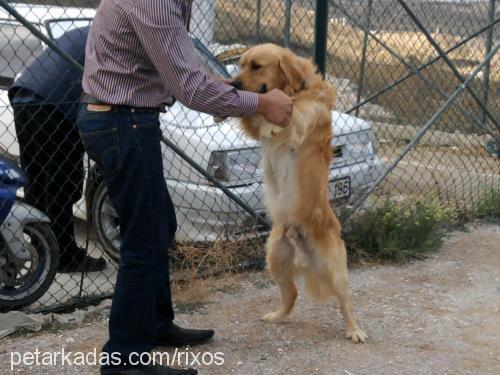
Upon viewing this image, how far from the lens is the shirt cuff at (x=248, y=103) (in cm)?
296

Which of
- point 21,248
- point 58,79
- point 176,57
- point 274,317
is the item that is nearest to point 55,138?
point 58,79

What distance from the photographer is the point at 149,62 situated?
2.86 meters

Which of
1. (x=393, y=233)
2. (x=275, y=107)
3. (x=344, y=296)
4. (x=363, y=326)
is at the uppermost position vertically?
(x=275, y=107)

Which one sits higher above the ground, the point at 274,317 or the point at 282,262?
the point at 282,262

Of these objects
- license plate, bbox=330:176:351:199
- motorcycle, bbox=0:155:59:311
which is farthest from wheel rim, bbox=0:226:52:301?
license plate, bbox=330:176:351:199

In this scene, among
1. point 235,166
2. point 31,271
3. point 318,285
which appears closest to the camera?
point 318,285

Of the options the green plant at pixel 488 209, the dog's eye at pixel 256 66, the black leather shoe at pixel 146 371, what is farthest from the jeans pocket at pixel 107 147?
the green plant at pixel 488 209

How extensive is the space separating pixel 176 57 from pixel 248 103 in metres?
0.40

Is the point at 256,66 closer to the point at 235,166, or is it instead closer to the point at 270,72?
the point at 270,72

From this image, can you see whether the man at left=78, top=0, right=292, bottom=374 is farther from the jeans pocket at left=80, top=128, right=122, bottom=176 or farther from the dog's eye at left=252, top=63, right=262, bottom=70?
the dog's eye at left=252, top=63, right=262, bottom=70

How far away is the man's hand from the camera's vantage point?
10.1 ft

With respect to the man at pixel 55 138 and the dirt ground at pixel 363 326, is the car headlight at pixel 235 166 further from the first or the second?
the man at pixel 55 138

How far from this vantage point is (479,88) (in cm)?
1163

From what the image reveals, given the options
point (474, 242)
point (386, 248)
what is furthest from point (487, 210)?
point (386, 248)
